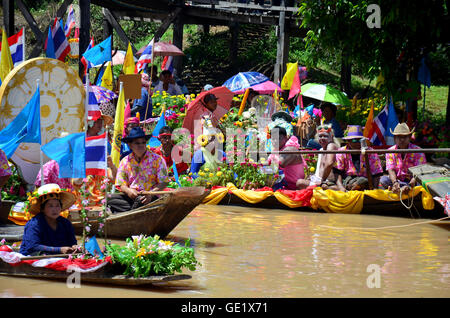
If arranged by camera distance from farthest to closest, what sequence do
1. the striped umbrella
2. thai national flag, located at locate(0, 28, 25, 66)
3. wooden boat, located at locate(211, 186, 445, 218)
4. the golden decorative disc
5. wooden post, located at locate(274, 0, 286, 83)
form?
wooden post, located at locate(274, 0, 286, 83) < the striped umbrella < thai national flag, located at locate(0, 28, 25, 66) < wooden boat, located at locate(211, 186, 445, 218) < the golden decorative disc

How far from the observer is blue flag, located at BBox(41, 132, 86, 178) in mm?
8086

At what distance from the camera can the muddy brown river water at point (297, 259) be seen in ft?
23.7

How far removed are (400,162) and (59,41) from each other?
7.44 m

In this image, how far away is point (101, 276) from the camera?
7.01m

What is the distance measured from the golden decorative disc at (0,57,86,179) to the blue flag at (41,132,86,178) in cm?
269

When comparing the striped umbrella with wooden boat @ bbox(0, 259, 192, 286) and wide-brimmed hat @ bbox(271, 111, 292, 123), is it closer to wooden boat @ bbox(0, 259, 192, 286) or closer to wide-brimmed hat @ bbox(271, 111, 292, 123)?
wide-brimmed hat @ bbox(271, 111, 292, 123)

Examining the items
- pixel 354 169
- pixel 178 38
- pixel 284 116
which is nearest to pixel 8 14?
pixel 178 38

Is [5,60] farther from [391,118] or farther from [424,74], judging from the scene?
[424,74]

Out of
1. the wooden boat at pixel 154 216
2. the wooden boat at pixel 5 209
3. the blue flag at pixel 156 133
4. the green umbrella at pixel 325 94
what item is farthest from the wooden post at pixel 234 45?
the wooden boat at pixel 154 216

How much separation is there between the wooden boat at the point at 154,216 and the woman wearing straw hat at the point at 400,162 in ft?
14.6

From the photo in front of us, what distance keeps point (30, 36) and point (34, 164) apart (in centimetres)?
2115

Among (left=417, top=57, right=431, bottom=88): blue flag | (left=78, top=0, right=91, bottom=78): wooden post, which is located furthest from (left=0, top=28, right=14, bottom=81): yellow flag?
(left=417, top=57, right=431, bottom=88): blue flag
